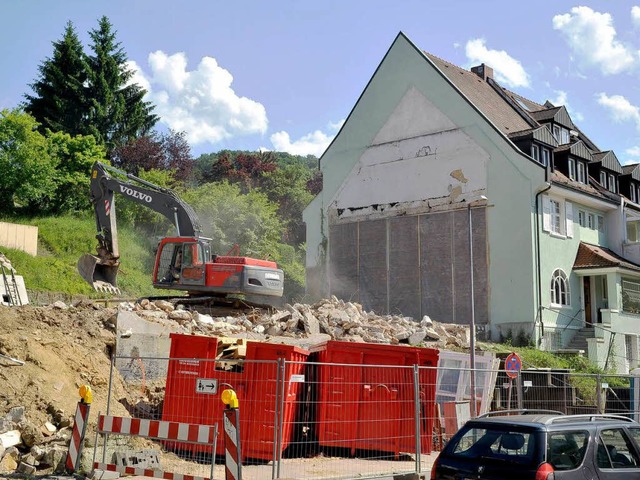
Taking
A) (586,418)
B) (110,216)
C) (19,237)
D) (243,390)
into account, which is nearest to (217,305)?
(110,216)

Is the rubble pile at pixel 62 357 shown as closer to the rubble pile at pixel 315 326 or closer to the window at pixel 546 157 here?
the rubble pile at pixel 315 326

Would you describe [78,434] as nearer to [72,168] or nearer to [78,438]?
[78,438]

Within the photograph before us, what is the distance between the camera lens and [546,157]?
34.3 meters

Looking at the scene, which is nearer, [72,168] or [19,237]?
[19,237]

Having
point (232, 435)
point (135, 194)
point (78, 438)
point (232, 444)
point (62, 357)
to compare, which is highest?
point (135, 194)

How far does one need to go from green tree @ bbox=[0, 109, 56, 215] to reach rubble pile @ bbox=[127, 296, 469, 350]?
2161cm

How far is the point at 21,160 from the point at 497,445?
131 ft

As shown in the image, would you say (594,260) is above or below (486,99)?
below

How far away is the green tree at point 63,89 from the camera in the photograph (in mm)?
52875

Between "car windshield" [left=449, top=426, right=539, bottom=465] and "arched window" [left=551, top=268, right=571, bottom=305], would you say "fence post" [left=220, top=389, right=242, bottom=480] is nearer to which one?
"car windshield" [left=449, top=426, right=539, bottom=465]

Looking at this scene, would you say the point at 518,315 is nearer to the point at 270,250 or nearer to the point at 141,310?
the point at 141,310

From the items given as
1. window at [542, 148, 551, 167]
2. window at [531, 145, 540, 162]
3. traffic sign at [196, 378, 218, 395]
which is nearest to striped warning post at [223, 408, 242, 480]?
traffic sign at [196, 378, 218, 395]

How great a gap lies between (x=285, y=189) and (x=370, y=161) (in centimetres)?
3265

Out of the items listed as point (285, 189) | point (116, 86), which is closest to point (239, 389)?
point (116, 86)
